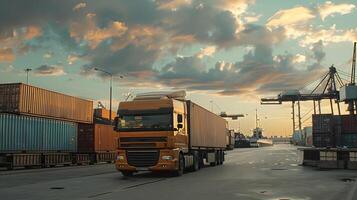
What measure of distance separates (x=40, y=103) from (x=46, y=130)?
6.61ft

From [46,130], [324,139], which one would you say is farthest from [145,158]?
[324,139]

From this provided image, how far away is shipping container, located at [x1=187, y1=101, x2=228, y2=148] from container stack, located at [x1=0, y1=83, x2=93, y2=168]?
12.2m

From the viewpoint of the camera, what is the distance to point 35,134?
115ft

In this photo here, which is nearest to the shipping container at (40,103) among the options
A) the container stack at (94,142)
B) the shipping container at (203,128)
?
the container stack at (94,142)

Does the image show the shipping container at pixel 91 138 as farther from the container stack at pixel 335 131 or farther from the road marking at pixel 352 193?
the road marking at pixel 352 193

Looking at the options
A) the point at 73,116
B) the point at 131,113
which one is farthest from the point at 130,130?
the point at 73,116

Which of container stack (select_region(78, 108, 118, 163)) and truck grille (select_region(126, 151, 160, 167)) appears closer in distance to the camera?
truck grille (select_region(126, 151, 160, 167))

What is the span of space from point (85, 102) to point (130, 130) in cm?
2331

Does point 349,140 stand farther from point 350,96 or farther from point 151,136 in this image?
point 350,96

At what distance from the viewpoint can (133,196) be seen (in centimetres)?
1467

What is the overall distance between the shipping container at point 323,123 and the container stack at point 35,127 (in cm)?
2013

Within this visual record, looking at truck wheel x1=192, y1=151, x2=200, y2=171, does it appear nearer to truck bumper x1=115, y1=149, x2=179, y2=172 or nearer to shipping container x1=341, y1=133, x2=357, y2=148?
truck bumper x1=115, y1=149, x2=179, y2=172

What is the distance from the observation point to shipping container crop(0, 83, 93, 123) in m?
33.8

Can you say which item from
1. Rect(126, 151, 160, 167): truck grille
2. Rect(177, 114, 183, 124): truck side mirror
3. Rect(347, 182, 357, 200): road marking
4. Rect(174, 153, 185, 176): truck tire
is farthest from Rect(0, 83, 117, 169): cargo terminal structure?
Rect(347, 182, 357, 200): road marking
